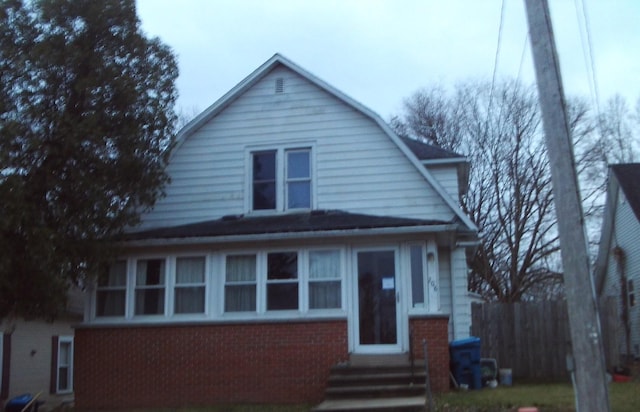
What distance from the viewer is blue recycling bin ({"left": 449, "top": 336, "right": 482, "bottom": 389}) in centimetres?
1448

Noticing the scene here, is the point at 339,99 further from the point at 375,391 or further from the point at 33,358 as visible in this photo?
the point at 33,358

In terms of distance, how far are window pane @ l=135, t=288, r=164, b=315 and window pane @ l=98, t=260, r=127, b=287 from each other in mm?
478

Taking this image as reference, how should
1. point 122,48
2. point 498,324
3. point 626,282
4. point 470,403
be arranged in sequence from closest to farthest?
1. point 470,403
2. point 122,48
3. point 498,324
4. point 626,282

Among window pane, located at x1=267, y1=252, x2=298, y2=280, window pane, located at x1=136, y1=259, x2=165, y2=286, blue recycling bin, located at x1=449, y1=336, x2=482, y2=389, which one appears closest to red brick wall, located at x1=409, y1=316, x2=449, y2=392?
blue recycling bin, located at x1=449, y1=336, x2=482, y2=389

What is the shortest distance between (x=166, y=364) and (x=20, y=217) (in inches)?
180

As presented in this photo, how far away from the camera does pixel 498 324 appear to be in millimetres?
18516

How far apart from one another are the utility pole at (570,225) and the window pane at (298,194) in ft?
26.3

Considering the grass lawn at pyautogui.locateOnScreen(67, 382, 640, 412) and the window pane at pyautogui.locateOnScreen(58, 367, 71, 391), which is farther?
the window pane at pyautogui.locateOnScreen(58, 367, 71, 391)

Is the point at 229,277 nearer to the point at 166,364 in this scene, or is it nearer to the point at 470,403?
the point at 166,364

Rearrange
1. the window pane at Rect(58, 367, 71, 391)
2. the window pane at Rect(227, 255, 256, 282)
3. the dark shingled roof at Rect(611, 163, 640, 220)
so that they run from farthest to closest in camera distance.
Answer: the window pane at Rect(58, 367, 71, 391), the dark shingled roof at Rect(611, 163, 640, 220), the window pane at Rect(227, 255, 256, 282)

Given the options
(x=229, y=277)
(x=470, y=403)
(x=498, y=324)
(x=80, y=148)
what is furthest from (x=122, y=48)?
(x=498, y=324)

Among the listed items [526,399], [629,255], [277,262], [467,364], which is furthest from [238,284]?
[629,255]

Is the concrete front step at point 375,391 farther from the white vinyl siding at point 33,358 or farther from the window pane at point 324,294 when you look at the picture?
the white vinyl siding at point 33,358

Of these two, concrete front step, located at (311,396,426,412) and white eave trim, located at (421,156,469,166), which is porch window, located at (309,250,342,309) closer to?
concrete front step, located at (311,396,426,412)
